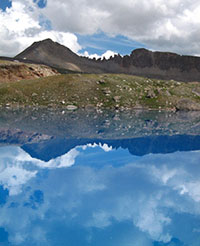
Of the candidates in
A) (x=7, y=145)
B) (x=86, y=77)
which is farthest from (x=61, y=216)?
(x=86, y=77)

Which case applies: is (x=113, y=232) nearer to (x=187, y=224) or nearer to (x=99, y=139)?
(x=187, y=224)

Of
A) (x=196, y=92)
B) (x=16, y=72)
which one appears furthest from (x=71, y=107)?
(x=16, y=72)

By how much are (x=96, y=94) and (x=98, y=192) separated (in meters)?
61.9

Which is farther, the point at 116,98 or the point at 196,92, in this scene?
the point at 196,92

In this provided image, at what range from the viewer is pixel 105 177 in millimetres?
17547

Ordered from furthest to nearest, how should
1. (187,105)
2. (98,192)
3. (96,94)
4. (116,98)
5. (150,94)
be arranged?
(150,94) → (96,94) → (116,98) → (187,105) → (98,192)

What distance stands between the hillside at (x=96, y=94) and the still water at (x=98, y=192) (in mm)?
42766

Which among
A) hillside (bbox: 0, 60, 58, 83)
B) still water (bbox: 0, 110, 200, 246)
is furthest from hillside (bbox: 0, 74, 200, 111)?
Result: still water (bbox: 0, 110, 200, 246)

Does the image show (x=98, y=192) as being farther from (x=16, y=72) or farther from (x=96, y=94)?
(x=16, y=72)

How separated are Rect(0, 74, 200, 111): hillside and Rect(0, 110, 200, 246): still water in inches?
1684

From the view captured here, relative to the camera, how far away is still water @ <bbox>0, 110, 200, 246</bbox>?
10672 mm

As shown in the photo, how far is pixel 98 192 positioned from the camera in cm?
1505

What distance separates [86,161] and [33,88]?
198 feet

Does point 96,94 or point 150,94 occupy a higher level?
point 150,94
